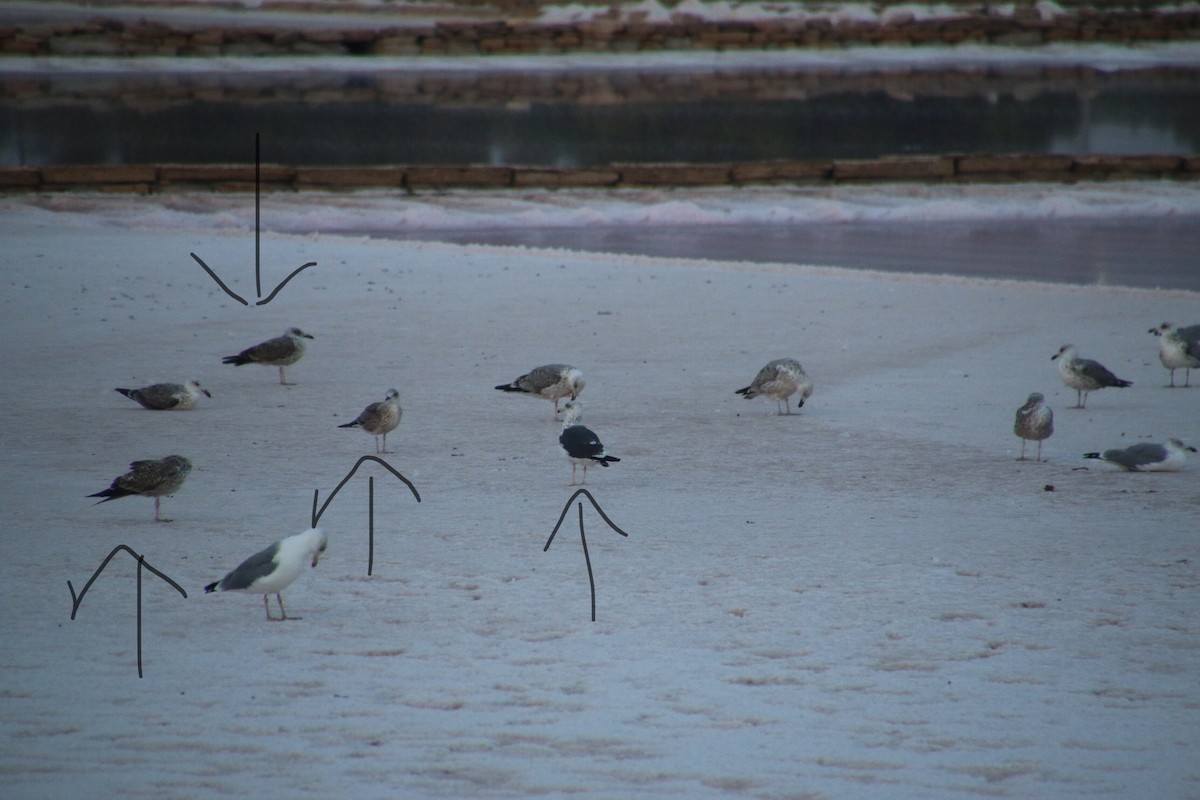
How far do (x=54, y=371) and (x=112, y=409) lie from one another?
138 cm

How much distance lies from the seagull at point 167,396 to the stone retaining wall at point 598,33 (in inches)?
2041

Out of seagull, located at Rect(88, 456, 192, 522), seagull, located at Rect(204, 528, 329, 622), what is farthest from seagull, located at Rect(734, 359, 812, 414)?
seagull, located at Rect(204, 528, 329, 622)

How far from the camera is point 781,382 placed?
948 centimetres

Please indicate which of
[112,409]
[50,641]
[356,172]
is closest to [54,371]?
[112,409]

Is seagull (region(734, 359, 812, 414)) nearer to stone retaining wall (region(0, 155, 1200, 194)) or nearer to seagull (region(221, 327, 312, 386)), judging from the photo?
seagull (region(221, 327, 312, 386))

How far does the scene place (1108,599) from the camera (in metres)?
6.29

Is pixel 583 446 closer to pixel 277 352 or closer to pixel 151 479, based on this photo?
pixel 151 479

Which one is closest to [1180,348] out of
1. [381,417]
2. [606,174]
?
[381,417]

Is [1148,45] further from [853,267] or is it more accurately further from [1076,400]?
[1076,400]

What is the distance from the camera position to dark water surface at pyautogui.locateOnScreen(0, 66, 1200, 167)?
1243 inches

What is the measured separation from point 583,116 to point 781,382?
31722 mm

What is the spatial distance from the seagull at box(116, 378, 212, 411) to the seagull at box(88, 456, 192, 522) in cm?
249

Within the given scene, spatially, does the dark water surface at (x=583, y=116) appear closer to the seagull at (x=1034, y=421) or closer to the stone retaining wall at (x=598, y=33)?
Answer: the stone retaining wall at (x=598, y=33)

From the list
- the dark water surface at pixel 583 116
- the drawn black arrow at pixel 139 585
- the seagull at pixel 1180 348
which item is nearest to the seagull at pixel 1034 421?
the seagull at pixel 1180 348
